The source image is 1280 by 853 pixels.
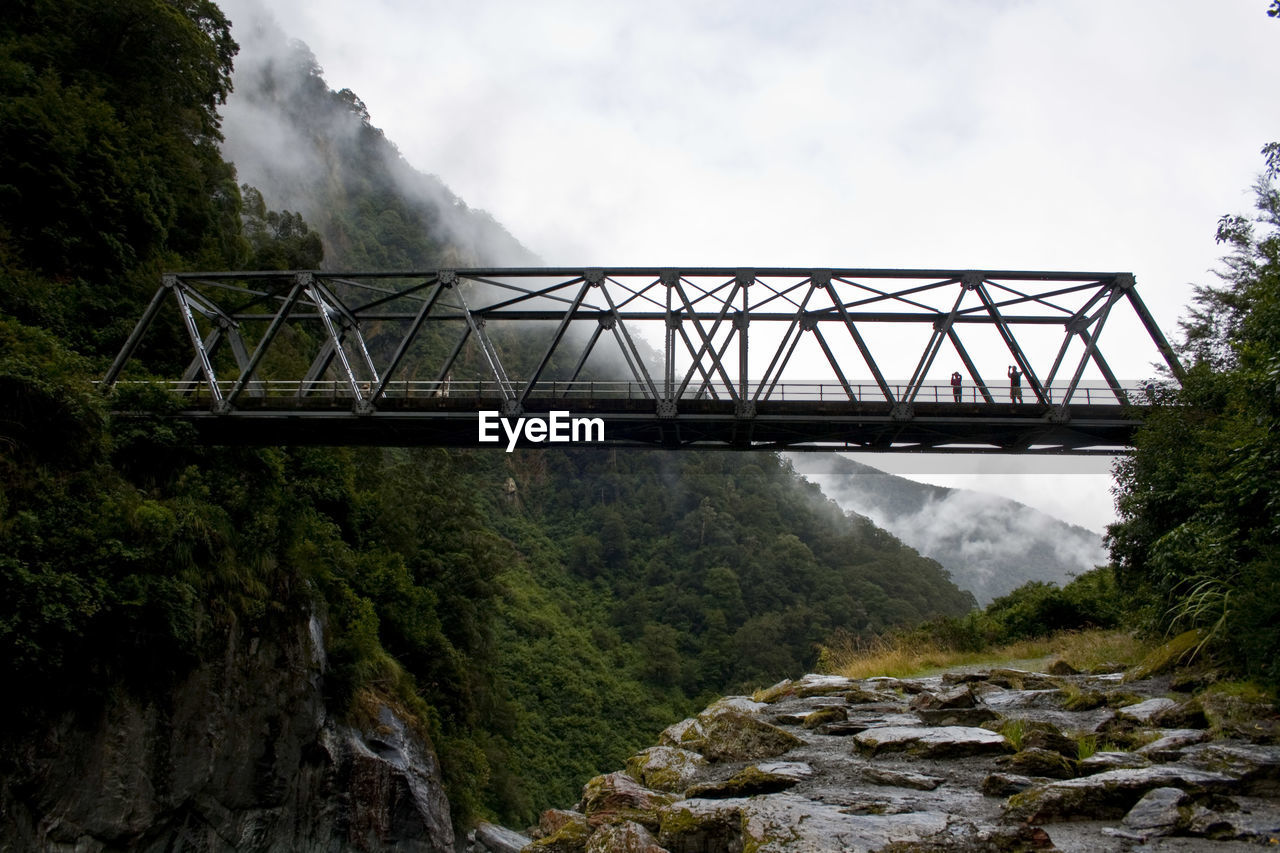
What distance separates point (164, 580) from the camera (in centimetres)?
1877

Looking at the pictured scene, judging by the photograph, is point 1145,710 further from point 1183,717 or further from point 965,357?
point 965,357

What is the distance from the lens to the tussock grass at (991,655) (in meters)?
16.9

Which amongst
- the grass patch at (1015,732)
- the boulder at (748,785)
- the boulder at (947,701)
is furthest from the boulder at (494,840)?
the grass patch at (1015,732)

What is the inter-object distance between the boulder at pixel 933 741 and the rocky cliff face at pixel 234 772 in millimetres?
16473

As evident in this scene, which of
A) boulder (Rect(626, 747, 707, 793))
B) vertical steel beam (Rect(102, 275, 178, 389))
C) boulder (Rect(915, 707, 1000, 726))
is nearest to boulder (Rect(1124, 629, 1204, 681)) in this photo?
boulder (Rect(915, 707, 1000, 726))

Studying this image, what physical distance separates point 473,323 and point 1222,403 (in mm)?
18469

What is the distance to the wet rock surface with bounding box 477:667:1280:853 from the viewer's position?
6.89 meters

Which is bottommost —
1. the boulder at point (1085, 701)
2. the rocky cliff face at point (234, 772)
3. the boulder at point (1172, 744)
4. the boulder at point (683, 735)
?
the rocky cliff face at point (234, 772)

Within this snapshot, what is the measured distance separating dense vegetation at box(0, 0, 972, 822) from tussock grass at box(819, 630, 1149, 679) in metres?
16.7

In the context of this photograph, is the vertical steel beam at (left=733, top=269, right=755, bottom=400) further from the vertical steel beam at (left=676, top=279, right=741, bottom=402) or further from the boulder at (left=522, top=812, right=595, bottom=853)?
the boulder at (left=522, top=812, right=595, bottom=853)

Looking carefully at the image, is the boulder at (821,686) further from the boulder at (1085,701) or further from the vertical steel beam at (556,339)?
the vertical steel beam at (556,339)

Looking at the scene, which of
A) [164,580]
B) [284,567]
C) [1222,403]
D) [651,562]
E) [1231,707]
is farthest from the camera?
[651,562]

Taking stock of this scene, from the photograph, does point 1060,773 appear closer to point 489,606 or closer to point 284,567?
point 284,567

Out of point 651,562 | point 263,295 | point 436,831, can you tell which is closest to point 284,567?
point 263,295
